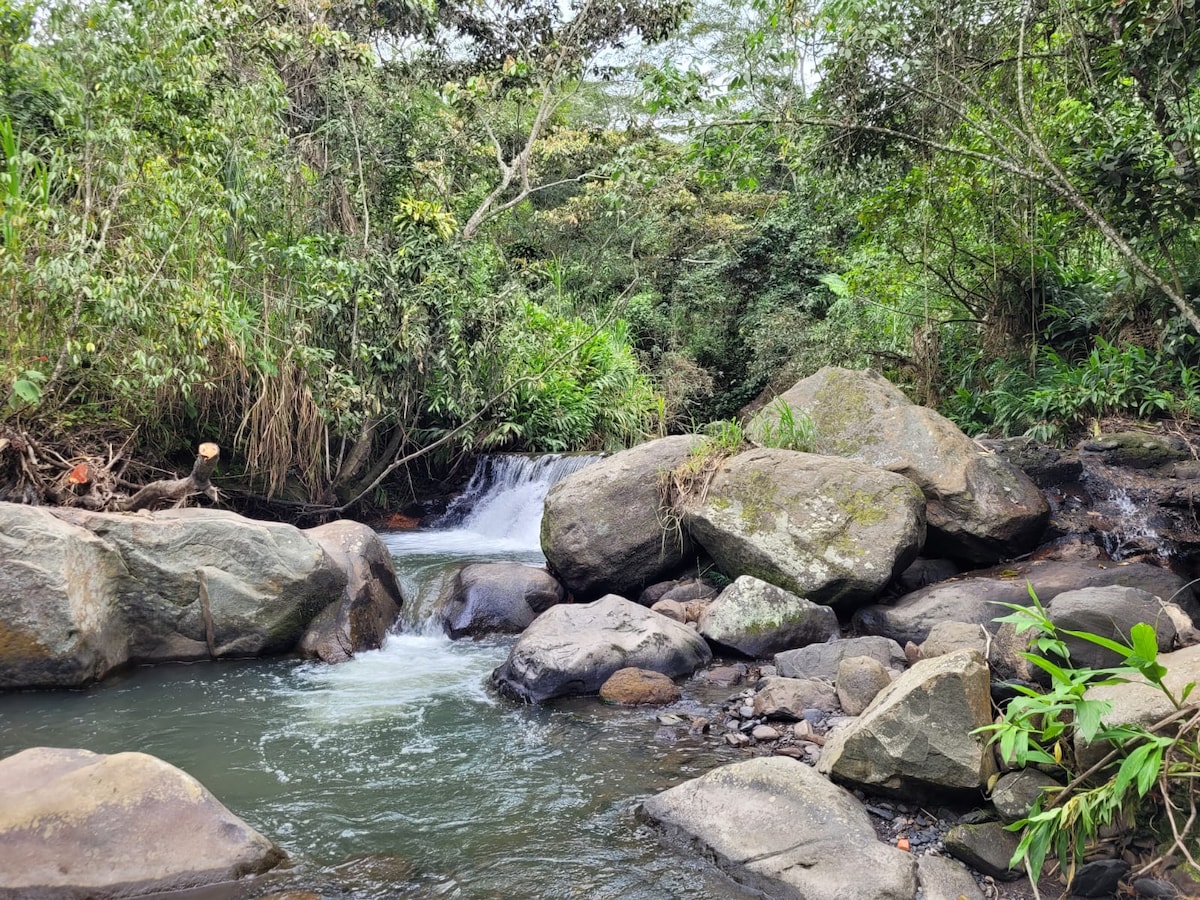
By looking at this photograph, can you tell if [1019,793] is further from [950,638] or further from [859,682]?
[950,638]

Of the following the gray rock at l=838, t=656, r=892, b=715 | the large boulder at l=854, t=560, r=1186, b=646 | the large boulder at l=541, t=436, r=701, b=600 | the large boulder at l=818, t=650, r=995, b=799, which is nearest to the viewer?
the large boulder at l=818, t=650, r=995, b=799

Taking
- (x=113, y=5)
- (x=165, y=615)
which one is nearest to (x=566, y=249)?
(x=113, y=5)

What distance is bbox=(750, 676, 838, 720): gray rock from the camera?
5051mm

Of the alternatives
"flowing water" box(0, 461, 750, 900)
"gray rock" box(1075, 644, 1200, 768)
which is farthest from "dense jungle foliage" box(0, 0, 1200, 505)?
"flowing water" box(0, 461, 750, 900)

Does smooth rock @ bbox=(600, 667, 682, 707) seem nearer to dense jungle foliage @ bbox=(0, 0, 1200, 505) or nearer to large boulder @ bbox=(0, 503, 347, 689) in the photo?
large boulder @ bbox=(0, 503, 347, 689)

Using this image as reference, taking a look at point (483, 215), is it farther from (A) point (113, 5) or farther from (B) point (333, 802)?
(B) point (333, 802)

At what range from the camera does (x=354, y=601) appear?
267 inches

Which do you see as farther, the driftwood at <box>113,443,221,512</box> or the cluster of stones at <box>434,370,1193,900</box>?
the driftwood at <box>113,443,221,512</box>

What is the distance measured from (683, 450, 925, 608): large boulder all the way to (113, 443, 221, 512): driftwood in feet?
13.4

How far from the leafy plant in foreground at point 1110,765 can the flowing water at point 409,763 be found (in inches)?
46.8

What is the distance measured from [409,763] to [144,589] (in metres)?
2.76

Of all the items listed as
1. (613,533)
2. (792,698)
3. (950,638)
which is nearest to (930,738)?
(792,698)

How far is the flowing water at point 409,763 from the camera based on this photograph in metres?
3.50

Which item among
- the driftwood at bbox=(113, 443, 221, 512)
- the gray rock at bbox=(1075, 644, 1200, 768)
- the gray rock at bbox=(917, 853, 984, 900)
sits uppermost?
the driftwood at bbox=(113, 443, 221, 512)
